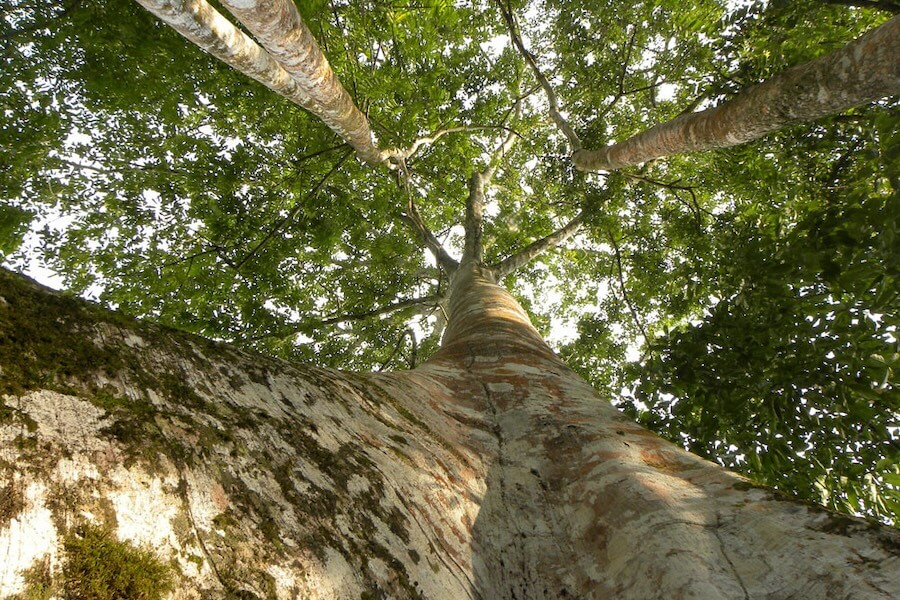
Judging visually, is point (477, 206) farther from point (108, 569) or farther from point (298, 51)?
point (108, 569)

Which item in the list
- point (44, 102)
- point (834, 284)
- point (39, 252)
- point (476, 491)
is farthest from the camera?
point (39, 252)

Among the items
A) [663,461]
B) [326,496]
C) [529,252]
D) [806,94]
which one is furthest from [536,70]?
[326,496]

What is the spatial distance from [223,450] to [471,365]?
2.00 metres

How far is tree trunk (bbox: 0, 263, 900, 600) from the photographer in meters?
0.93

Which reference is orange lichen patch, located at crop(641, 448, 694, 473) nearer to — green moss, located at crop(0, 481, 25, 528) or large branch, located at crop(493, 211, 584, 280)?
green moss, located at crop(0, 481, 25, 528)

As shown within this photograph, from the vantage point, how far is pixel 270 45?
2.70 metres

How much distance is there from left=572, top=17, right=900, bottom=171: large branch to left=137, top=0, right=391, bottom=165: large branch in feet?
8.68

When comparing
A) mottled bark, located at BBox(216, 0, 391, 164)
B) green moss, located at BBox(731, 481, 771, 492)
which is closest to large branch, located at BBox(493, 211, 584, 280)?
mottled bark, located at BBox(216, 0, 391, 164)

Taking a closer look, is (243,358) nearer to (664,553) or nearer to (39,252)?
(664,553)

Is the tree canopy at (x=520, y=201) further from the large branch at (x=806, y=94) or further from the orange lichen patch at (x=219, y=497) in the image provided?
the orange lichen patch at (x=219, y=497)

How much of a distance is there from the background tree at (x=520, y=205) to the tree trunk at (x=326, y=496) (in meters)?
1.44

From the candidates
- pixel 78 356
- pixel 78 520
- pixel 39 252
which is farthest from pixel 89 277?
pixel 78 520

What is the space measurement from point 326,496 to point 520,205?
34.2 ft

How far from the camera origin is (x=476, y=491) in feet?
6.14
